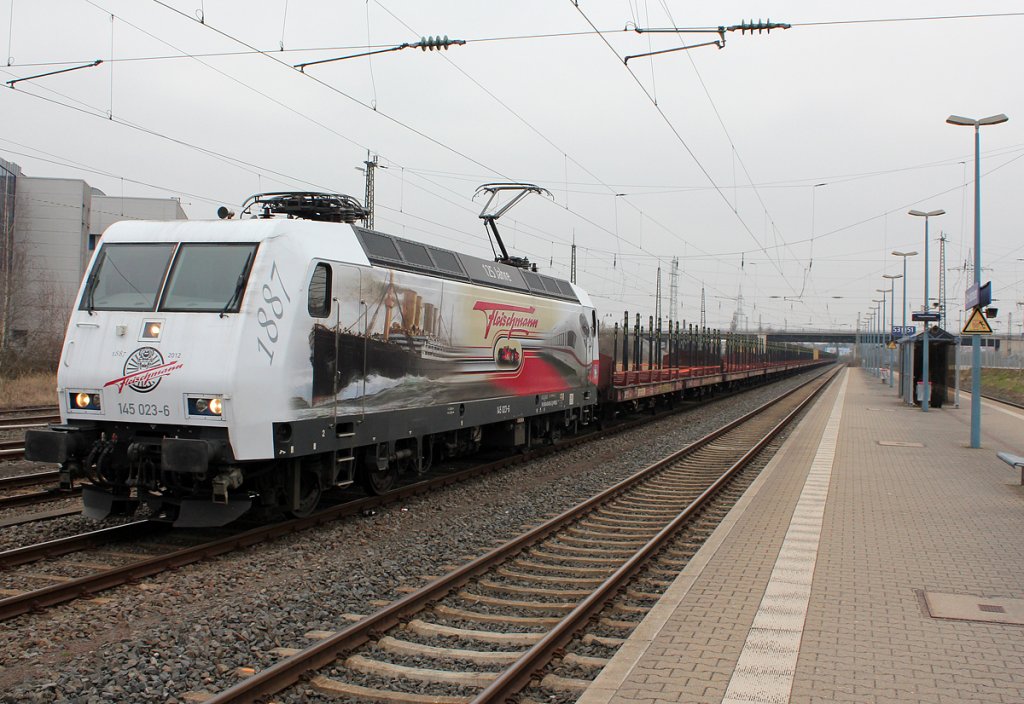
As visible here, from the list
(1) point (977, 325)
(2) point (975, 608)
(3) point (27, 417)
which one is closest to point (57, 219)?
(3) point (27, 417)

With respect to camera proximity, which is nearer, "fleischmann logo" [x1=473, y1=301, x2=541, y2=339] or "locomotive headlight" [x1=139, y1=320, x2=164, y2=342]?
"locomotive headlight" [x1=139, y1=320, x2=164, y2=342]

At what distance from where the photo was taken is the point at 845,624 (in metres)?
5.86

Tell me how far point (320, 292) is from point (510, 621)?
4.07m

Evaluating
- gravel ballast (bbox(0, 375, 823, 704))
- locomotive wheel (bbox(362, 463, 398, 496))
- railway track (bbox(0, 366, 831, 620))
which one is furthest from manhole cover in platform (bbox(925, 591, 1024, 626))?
locomotive wheel (bbox(362, 463, 398, 496))

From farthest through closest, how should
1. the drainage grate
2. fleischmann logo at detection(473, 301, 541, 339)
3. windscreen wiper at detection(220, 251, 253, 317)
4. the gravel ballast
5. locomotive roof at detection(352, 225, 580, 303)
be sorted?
fleischmann logo at detection(473, 301, 541, 339), locomotive roof at detection(352, 225, 580, 303), windscreen wiper at detection(220, 251, 253, 317), the drainage grate, the gravel ballast

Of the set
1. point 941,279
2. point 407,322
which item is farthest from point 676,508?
point 941,279

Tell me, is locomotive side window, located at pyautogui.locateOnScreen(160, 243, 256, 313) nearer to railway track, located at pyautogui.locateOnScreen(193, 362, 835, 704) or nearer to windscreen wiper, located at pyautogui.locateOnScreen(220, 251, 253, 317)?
windscreen wiper, located at pyautogui.locateOnScreen(220, 251, 253, 317)

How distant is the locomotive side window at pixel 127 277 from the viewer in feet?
28.0

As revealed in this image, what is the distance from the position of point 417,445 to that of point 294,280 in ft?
11.8

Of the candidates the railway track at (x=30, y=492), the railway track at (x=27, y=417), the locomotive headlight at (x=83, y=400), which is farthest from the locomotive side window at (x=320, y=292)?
the railway track at (x=27, y=417)

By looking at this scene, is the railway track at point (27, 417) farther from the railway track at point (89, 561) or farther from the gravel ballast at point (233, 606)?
the railway track at point (89, 561)

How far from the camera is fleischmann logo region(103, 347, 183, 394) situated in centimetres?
800

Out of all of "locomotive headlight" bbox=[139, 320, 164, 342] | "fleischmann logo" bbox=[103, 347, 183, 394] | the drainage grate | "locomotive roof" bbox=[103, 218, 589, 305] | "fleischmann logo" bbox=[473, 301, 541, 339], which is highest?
"locomotive roof" bbox=[103, 218, 589, 305]

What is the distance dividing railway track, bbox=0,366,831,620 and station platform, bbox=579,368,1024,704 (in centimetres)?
415
